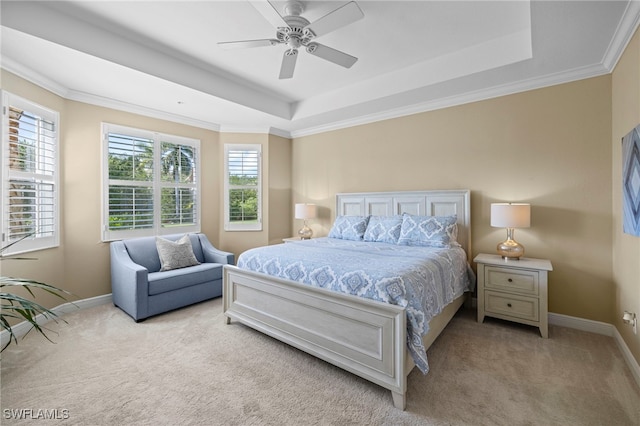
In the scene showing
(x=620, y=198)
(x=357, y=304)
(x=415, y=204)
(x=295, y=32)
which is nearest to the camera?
(x=357, y=304)

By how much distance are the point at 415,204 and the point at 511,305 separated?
1.65 m

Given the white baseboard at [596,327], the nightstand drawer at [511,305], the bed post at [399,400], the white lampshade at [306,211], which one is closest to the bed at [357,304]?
the bed post at [399,400]

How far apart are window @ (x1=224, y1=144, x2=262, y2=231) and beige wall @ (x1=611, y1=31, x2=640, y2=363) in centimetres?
467

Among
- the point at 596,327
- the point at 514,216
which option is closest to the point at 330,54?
the point at 514,216

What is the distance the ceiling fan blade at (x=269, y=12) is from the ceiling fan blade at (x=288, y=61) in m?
0.23

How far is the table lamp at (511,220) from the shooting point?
297cm

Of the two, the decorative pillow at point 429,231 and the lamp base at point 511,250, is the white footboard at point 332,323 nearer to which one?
the decorative pillow at point 429,231

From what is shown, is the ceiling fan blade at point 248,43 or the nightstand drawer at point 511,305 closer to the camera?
the ceiling fan blade at point 248,43

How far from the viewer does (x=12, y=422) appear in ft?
5.79

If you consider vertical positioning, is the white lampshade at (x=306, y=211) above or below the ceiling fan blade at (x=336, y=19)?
below

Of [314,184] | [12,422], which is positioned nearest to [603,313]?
[314,184]

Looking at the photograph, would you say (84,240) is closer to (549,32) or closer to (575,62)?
(549,32)

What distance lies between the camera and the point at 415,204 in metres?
4.04

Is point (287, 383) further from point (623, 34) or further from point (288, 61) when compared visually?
point (623, 34)
